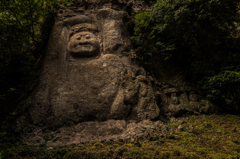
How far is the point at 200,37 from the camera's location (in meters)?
7.50

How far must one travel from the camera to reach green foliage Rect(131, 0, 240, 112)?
6.69 meters

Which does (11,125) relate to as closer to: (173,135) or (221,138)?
(173,135)

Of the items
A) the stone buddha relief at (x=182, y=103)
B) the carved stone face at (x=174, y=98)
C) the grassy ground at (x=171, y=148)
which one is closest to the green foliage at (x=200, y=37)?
the stone buddha relief at (x=182, y=103)

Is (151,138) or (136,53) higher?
(136,53)

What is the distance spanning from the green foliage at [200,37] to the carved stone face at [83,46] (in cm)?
198

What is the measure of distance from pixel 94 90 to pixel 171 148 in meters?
3.09

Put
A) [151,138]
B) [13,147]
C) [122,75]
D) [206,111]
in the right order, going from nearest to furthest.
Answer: [13,147] < [151,138] < [122,75] < [206,111]

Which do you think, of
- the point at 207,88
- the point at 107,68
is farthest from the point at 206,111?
the point at 107,68

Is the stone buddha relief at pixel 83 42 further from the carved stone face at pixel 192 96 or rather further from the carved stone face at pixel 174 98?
the carved stone face at pixel 192 96

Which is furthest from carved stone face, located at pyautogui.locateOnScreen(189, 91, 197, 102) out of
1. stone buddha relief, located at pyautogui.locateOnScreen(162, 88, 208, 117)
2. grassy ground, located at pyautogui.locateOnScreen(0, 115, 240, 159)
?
grassy ground, located at pyautogui.locateOnScreen(0, 115, 240, 159)

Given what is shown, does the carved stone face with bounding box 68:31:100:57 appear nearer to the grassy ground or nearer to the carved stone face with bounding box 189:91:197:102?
the grassy ground

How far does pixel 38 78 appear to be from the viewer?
613 cm

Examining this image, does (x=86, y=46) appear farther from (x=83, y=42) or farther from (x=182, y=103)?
(x=182, y=103)

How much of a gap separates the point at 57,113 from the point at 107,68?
236 centimetres
